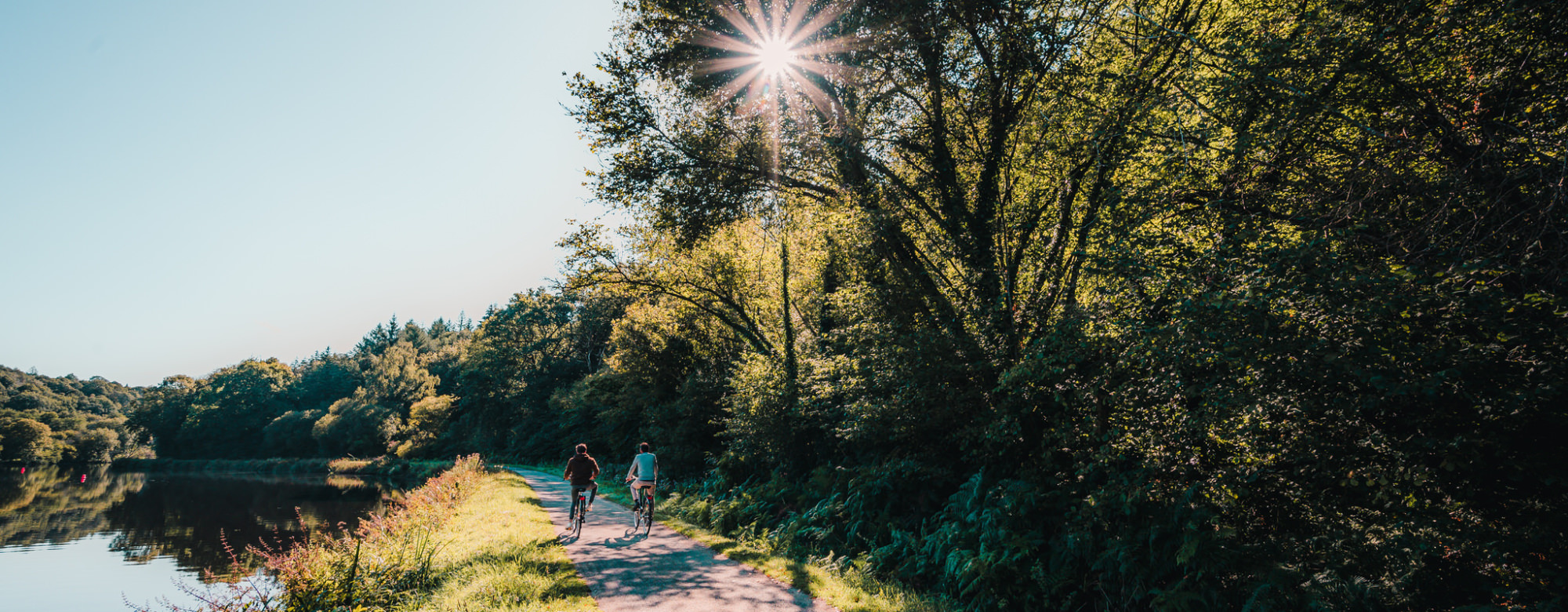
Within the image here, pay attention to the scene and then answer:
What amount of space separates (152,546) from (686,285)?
1951cm

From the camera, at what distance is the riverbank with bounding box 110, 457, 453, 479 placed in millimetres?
47344

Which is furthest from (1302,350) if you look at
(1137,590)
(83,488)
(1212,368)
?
(83,488)

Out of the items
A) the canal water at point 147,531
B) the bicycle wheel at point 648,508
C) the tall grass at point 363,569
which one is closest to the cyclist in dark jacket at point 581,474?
the bicycle wheel at point 648,508

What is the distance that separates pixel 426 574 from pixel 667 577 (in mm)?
3375

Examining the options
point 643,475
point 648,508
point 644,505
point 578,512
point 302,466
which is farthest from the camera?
point 302,466

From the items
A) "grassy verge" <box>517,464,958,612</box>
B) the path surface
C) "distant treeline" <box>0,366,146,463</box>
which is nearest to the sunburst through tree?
"grassy verge" <box>517,464,958,612</box>

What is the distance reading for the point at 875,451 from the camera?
449 inches

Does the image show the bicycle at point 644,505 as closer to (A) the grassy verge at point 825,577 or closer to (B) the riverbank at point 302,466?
(A) the grassy verge at point 825,577

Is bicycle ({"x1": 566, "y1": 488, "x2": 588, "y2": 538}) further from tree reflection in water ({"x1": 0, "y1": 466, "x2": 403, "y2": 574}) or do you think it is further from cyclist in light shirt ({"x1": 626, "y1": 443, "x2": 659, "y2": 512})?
tree reflection in water ({"x1": 0, "y1": 466, "x2": 403, "y2": 574})

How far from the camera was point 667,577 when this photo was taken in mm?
7836

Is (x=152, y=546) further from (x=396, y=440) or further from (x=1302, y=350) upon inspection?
(x=396, y=440)

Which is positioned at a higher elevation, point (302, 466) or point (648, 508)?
point (648, 508)

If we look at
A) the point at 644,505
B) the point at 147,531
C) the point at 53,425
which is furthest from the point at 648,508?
the point at 53,425

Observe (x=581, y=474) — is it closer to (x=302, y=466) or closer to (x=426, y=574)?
(x=426, y=574)
